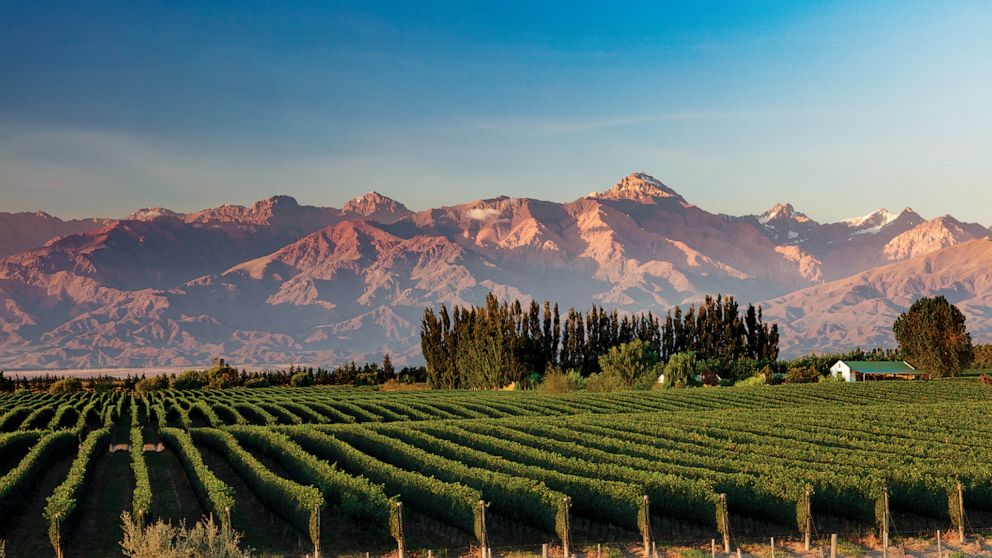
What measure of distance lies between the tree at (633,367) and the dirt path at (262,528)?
7815 cm

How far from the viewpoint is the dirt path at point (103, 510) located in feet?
112

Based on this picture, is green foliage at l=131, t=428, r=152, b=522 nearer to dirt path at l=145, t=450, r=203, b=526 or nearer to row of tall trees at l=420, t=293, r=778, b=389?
dirt path at l=145, t=450, r=203, b=526

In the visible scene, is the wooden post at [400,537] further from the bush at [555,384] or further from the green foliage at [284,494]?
the bush at [555,384]

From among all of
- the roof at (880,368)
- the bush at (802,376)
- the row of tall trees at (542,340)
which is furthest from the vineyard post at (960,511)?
the roof at (880,368)

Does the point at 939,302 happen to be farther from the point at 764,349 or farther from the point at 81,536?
the point at 81,536

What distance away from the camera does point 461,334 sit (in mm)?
142375

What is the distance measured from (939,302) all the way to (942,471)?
338ft

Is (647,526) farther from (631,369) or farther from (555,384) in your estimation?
(631,369)

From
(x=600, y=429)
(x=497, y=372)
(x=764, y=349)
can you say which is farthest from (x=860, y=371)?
(x=600, y=429)

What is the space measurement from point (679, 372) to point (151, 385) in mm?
83528

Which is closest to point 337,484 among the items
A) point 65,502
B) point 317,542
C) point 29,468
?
point 317,542

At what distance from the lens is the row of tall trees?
5266 inches

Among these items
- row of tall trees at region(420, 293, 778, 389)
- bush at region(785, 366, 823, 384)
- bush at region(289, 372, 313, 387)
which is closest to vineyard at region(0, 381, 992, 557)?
bush at region(785, 366, 823, 384)

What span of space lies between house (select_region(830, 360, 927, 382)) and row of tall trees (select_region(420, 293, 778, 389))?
65.4 feet
